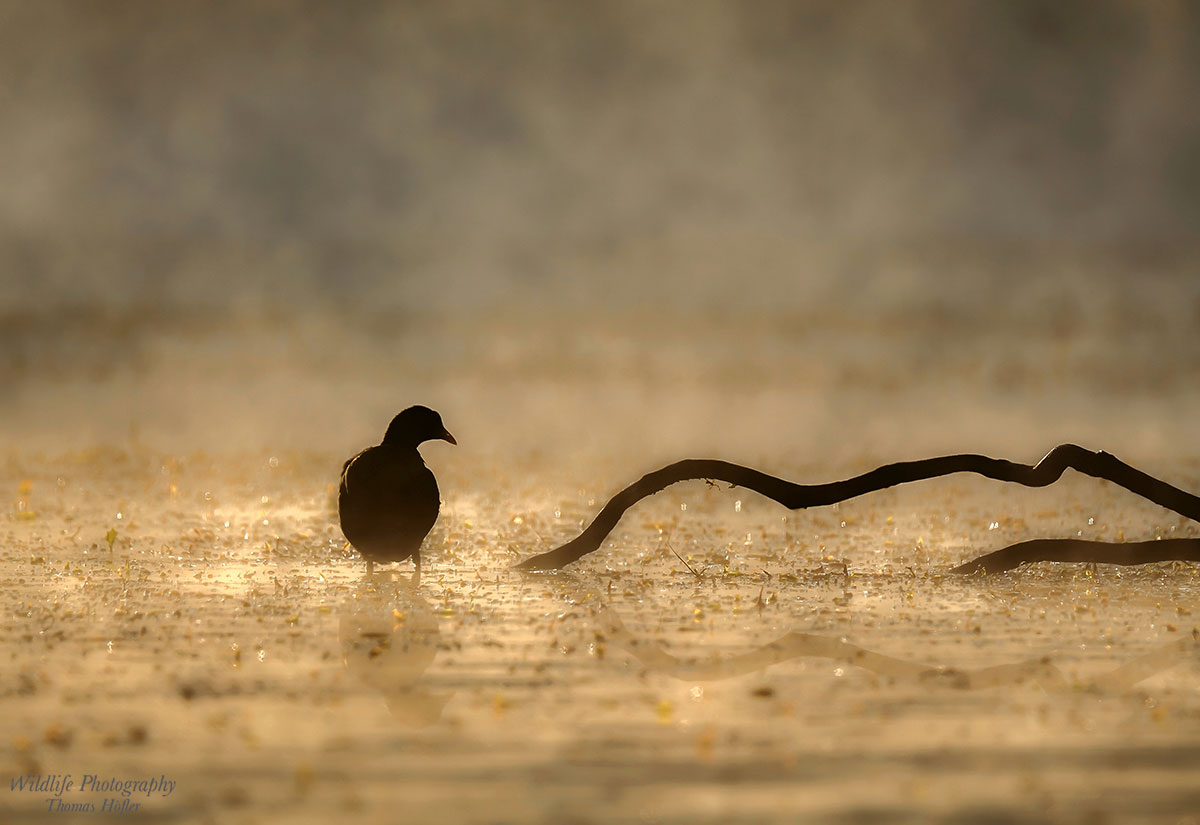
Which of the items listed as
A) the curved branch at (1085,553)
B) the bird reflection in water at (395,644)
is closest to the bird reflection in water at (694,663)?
the bird reflection in water at (395,644)

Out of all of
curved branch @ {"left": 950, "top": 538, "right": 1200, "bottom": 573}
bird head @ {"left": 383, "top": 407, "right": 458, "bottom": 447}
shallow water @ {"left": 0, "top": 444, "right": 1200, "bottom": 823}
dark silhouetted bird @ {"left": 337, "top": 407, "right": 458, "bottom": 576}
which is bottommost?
shallow water @ {"left": 0, "top": 444, "right": 1200, "bottom": 823}

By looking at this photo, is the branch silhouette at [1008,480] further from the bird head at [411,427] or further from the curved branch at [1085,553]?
the bird head at [411,427]

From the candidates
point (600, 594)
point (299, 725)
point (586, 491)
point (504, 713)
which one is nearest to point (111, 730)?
point (299, 725)

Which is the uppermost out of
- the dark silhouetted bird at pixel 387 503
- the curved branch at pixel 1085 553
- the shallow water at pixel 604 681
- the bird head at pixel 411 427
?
the bird head at pixel 411 427

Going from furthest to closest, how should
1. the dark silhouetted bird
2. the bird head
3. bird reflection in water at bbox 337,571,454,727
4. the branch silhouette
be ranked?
1. the bird head
2. the dark silhouetted bird
3. the branch silhouette
4. bird reflection in water at bbox 337,571,454,727

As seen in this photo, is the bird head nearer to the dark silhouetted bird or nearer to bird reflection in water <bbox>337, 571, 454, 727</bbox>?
the dark silhouetted bird

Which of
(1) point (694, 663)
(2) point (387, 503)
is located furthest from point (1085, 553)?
(2) point (387, 503)

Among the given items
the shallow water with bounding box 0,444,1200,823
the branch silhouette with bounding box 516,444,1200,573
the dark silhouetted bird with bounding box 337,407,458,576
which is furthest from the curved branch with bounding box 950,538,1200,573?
the dark silhouetted bird with bounding box 337,407,458,576
